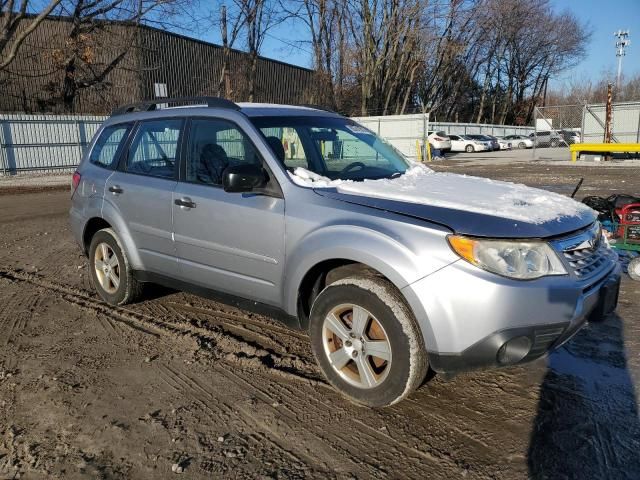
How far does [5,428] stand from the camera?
2.93 meters

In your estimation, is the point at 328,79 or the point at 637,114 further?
the point at 328,79

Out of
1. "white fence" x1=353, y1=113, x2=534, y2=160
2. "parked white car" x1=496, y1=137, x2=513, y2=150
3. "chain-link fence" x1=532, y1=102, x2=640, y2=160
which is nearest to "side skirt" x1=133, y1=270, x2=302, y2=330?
"white fence" x1=353, y1=113, x2=534, y2=160

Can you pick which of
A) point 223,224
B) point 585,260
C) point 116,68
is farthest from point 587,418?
point 116,68

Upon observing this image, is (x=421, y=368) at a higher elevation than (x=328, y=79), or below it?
below

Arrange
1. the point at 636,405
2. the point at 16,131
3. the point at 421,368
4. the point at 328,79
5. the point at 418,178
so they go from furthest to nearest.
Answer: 1. the point at 328,79
2. the point at 16,131
3. the point at 418,178
4. the point at 636,405
5. the point at 421,368

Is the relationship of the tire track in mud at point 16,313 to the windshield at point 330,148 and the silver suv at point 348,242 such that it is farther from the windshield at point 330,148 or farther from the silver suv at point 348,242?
the windshield at point 330,148

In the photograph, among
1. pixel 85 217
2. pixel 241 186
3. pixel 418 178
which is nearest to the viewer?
pixel 241 186

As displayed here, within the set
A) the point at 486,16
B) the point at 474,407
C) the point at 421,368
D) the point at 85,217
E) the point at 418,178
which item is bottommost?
the point at 474,407

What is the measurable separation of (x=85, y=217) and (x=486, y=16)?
131 ft

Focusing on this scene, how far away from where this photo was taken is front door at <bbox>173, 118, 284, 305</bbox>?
3506 mm

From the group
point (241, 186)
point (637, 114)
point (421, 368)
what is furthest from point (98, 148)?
point (637, 114)

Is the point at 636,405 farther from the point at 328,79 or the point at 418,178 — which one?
the point at 328,79

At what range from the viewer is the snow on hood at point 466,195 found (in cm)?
301

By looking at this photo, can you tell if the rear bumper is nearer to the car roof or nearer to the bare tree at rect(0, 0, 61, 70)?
the car roof
